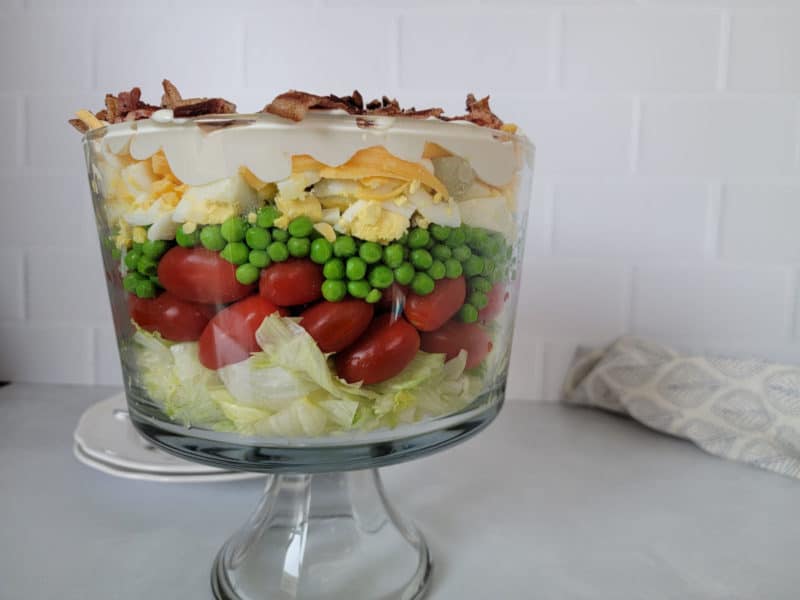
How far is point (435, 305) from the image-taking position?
0.99 feet

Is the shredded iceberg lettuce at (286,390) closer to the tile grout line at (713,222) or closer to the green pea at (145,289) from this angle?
the green pea at (145,289)

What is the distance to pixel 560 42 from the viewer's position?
75cm

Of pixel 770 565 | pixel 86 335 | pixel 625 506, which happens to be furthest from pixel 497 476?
pixel 86 335

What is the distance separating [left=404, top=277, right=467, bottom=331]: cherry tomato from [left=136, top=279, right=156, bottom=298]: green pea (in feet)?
0.45

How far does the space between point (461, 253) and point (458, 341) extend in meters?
0.05

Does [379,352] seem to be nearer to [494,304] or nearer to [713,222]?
[494,304]

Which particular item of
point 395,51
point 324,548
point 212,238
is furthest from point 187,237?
point 395,51

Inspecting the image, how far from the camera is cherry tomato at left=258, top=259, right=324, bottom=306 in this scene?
279 millimetres

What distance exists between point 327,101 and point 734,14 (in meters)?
0.70

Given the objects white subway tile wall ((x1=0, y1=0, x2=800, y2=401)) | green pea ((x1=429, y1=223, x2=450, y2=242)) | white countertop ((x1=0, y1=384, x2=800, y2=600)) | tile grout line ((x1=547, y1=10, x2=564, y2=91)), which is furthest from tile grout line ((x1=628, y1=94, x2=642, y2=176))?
green pea ((x1=429, y1=223, x2=450, y2=242))

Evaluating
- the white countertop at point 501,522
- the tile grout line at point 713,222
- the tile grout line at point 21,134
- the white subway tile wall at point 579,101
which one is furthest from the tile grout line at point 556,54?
the tile grout line at point 21,134

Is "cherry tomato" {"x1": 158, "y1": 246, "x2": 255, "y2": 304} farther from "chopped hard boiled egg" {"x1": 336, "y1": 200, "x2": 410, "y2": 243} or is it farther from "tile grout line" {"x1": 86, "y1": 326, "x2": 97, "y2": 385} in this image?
"tile grout line" {"x1": 86, "y1": 326, "x2": 97, "y2": 385}

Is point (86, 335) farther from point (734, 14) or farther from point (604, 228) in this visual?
point (734, 14)

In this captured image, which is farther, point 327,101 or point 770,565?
point 770,565
